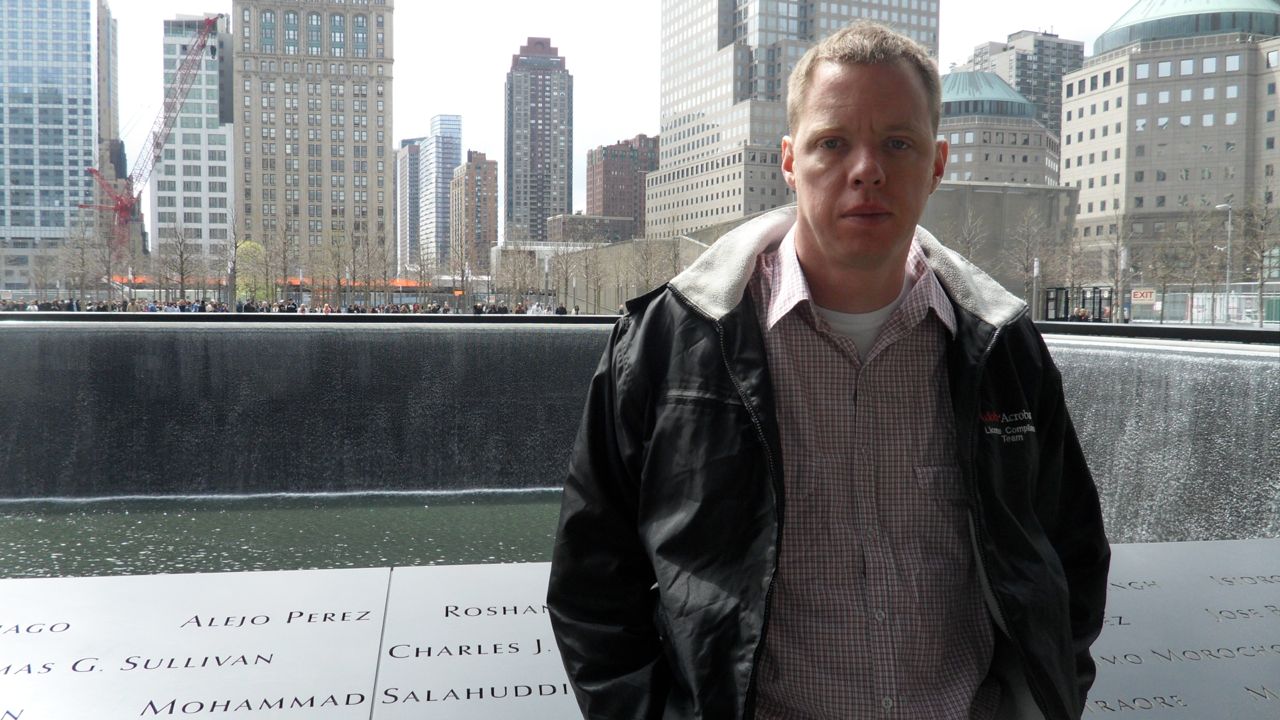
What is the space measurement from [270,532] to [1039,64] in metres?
161

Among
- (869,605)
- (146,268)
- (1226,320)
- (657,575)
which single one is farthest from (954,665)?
(146,268)

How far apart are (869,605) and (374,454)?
12545 millimetres

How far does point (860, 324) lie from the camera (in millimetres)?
1819

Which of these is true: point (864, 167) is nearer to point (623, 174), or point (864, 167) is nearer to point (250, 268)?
point (250, 268)

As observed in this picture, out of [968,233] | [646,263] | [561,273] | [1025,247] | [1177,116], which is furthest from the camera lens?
[1177,116]

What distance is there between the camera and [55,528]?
36.5ft

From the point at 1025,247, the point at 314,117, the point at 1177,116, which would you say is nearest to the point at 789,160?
the point at 1025,247

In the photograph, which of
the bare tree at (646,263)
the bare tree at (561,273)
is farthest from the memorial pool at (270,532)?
the bare tree at (561,273)

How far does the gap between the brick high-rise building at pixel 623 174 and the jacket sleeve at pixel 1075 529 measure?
514ft

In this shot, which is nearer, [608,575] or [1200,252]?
[608,575]

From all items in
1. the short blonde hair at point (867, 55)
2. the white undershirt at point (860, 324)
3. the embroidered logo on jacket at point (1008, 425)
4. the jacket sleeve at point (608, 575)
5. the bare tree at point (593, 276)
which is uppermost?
the bare tree at point (593, 276)

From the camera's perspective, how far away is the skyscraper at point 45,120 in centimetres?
10281

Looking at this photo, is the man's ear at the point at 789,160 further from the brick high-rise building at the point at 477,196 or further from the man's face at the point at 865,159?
the brick high-rise building at the point at 477,196

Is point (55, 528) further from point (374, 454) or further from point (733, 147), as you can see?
point (733, 147)
